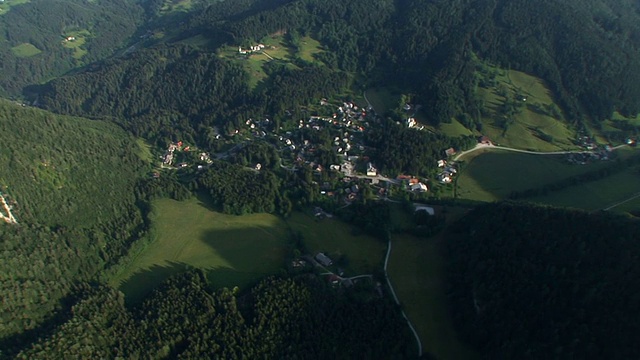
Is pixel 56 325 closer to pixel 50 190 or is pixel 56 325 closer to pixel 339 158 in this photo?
pixel 50 190

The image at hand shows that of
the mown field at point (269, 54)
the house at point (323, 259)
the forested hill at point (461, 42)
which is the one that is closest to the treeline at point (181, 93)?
the forested hill at point (461, 42)

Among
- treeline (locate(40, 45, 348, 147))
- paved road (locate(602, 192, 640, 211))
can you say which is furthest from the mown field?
paved road (locate(602, 192, 640, 211))

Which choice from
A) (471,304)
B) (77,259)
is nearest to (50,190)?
(77,259)

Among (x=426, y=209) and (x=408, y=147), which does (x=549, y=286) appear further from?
(x=408, y=147)

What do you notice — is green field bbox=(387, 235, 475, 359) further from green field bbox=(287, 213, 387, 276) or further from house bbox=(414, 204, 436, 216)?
house bbox=(414, 204, 436, 216)

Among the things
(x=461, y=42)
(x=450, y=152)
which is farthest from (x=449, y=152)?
(x=461, y=42)

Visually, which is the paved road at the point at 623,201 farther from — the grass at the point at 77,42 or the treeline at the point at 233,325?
the grass at the point at 77,42
